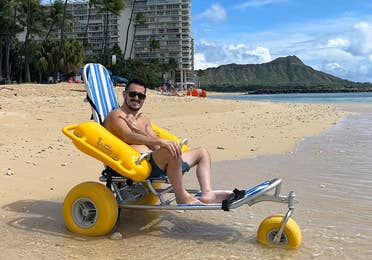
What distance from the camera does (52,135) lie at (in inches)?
418

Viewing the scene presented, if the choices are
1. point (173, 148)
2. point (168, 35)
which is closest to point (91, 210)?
point (173, 148)

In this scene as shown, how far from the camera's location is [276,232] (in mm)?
4062

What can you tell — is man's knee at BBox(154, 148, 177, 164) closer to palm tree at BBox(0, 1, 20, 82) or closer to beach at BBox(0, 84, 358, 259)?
beach at BBox(0, 84, 358, 259)

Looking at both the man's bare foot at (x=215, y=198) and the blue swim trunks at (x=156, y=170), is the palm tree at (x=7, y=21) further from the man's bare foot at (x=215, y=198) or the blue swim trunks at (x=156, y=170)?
the man's bare foot at (x=215, y=198)

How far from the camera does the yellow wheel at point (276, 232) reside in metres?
4.00

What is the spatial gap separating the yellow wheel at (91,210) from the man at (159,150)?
0.51 m

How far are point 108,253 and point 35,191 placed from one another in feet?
7.79

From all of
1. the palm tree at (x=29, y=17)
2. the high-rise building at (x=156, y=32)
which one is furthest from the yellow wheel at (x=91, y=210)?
the high-rise building at (x=156, y=32)

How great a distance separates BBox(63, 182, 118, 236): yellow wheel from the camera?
436 cm

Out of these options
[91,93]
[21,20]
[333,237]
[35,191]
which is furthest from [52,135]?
[21,20]

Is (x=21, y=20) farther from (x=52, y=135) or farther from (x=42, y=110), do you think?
(x=52, y=135)

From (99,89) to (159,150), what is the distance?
4.93ft

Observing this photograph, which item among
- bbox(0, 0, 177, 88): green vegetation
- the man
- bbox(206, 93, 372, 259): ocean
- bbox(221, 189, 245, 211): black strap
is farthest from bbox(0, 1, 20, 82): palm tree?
bbox(221, 189, 245, 211): black strap

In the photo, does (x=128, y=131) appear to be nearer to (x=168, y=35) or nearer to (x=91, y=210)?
(x=91, y=210)
